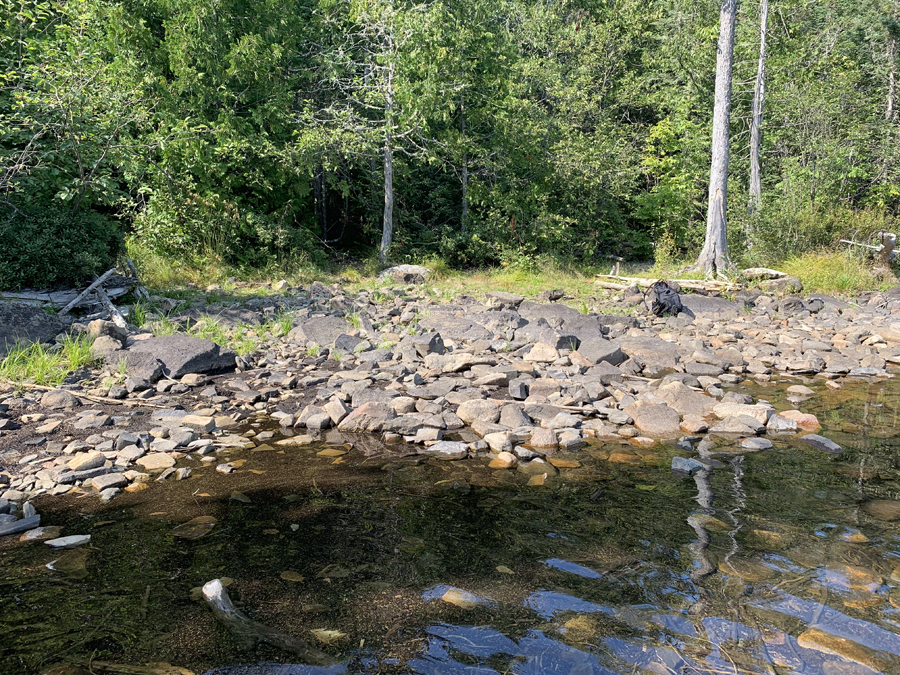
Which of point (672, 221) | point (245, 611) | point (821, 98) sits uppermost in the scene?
point (821, 98)

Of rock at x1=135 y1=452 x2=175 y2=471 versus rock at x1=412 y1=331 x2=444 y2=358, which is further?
rock at x1=412 y1=331 x2=444 y2=358

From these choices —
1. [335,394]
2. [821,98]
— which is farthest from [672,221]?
[335,394]

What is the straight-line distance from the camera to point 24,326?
26.4 feet

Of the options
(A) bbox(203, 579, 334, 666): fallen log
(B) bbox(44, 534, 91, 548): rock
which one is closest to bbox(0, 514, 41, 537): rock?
(B) bbox(44, 534, 91, 548): rock

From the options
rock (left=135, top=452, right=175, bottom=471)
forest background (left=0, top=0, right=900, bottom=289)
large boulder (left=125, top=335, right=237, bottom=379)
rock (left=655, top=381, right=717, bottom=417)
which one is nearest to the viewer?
rock (left=135, top=452, right=175, bottom=471)

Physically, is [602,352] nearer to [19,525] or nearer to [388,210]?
[19,525]

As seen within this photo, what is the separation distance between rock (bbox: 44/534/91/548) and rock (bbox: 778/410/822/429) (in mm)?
6141

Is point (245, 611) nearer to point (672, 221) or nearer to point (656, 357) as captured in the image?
point (656, 357)

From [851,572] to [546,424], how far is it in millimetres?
3029

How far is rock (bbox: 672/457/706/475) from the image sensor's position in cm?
531

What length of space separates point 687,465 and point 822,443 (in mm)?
1508

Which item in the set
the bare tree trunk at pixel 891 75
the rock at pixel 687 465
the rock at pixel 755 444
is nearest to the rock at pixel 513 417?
the rock at pixel 687 465

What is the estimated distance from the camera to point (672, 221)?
2016 cm

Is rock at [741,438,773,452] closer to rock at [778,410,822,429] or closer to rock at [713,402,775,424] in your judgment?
rock at [713,402,775,424]
